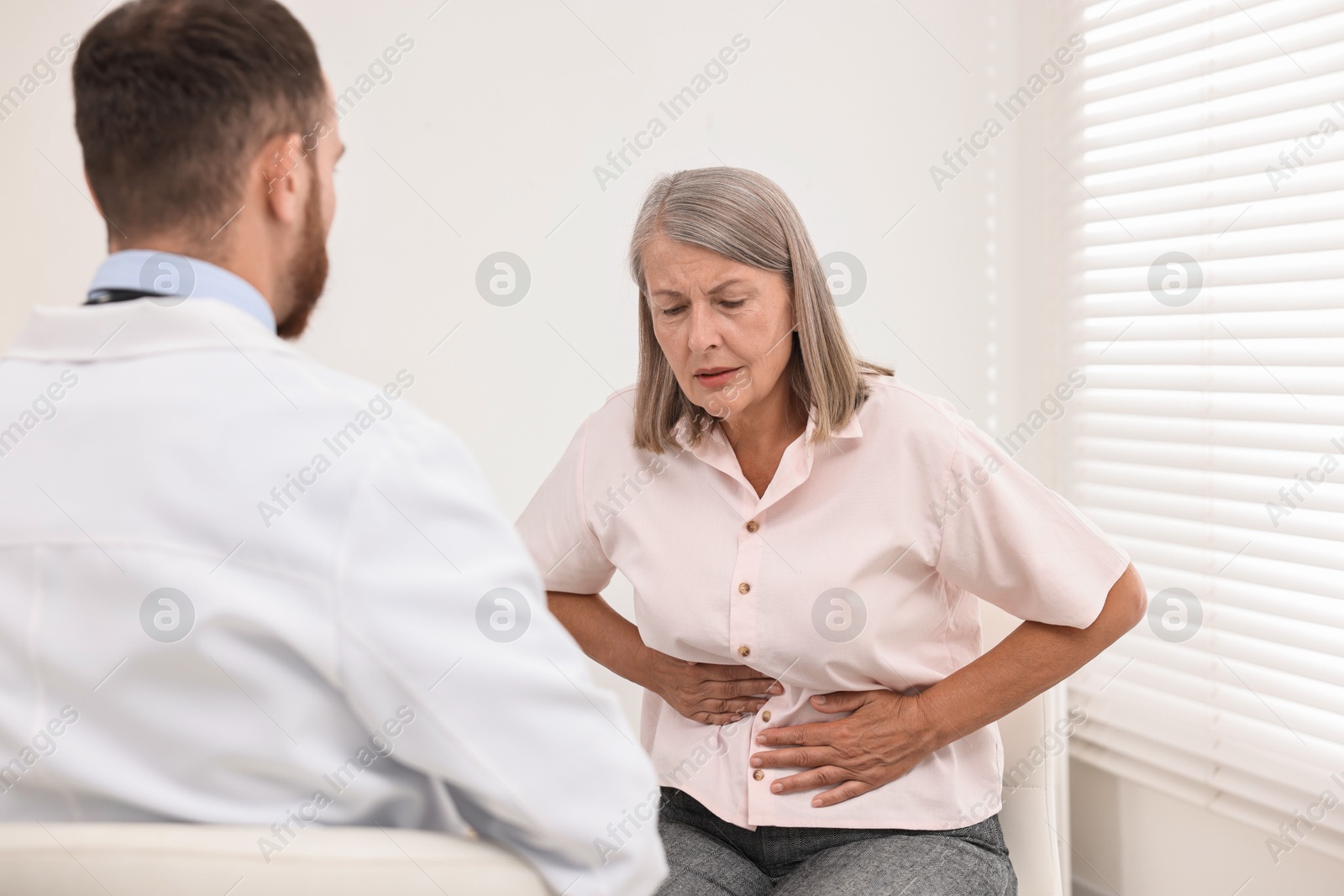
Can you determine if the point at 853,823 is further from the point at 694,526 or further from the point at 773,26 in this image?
the point at 773,26

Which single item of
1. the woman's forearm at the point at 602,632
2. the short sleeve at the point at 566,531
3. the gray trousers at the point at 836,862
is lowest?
the gray trousers at the point at 836,862

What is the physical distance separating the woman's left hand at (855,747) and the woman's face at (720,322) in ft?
1.51

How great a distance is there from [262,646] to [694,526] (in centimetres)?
85

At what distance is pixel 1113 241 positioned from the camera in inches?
83.2

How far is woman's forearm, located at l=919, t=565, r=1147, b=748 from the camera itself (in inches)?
53.4

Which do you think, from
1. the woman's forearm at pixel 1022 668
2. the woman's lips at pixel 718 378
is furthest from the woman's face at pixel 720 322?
the woman's forearm at pixel 1022 668

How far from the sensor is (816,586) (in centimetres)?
137

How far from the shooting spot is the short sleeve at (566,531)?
1.62 meters

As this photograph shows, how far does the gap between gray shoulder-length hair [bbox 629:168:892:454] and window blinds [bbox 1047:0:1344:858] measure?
76cm

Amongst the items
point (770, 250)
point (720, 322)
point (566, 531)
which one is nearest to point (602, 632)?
point (566, 531)

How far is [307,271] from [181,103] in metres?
0.16

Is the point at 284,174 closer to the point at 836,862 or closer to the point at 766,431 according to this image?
the point at 766,431

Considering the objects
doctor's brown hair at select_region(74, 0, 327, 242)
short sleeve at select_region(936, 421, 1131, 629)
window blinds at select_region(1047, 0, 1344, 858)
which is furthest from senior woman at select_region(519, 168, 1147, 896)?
doctor's brown hair at select_region(74, 0, 327, 242)

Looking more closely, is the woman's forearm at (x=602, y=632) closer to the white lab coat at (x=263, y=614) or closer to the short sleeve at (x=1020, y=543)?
the short sleeve at (x=1020, y=543)
